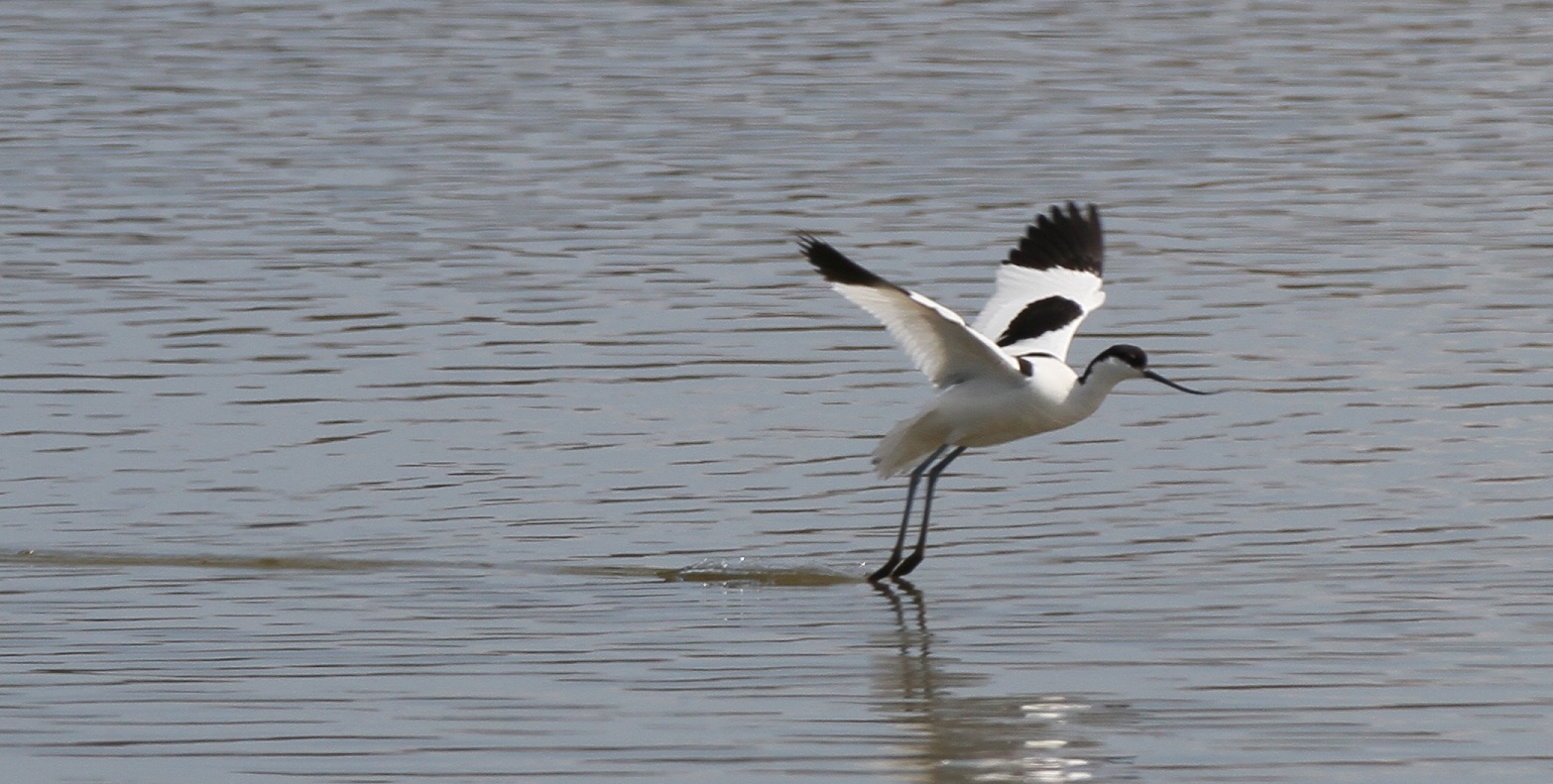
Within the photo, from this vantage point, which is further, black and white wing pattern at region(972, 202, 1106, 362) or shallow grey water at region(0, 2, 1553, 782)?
black and white wing pattern at region(972, 202, 1106, 362)

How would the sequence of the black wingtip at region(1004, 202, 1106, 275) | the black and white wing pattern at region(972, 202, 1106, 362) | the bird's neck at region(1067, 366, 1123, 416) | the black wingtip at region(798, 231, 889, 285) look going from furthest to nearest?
1. the black wingtip at region(1004, 202, 1106, 275)
2. the black and white wing pattern at region(972, 202, 1106, 362)
3. the bird's neck at region(1067, 366, 1123, 416)
4. the black wingtip at region(798, 231, 889, 285)

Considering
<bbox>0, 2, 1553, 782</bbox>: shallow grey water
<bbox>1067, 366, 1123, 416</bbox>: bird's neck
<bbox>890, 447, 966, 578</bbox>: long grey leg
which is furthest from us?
<bbox>1067, 366, 1123, 416</bbox>: bird's neck

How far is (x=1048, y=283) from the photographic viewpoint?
37.0 feet

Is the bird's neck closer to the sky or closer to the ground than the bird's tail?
closer to the sky

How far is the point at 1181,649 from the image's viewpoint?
27.0ft

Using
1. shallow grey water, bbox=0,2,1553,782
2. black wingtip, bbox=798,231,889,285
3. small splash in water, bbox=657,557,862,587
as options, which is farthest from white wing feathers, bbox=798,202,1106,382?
small splash in water, bbox=657,557,862,587

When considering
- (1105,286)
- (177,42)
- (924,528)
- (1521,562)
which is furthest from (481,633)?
(177,42)

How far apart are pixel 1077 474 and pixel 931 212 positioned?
225 inches

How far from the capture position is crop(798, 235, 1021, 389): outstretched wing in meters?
8.95

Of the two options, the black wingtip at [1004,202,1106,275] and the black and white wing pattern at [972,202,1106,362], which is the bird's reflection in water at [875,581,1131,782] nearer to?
the black and white wing pattern at [972,202,1106,362]

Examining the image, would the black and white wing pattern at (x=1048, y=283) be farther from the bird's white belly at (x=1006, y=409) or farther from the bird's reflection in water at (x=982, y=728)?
the bird's reflection in water at (x=982, y=728)

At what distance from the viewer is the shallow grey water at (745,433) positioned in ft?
25.1

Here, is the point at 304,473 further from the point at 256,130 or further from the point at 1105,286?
the point at 256,130

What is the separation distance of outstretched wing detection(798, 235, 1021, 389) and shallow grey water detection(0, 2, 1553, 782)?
0.61 metres
